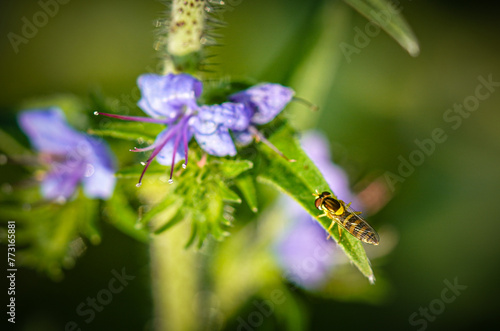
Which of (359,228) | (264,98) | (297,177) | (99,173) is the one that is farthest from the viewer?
(99,173)

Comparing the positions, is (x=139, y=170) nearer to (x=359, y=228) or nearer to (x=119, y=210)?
(x=119, y=210)

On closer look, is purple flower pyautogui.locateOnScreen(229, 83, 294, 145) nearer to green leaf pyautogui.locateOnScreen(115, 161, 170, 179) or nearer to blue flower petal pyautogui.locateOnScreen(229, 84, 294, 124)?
blue flower petal pyautogui.locateOnScreen(229, 84, 294, 124)

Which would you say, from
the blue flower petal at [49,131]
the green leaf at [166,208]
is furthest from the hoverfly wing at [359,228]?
the blue flower petal at [49,131]

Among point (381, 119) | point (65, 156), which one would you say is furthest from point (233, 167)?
point (381, 119)

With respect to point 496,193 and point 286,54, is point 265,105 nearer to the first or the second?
point 286,54

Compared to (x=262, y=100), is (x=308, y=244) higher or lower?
lower

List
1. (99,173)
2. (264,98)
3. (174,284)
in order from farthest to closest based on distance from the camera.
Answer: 1. (174,284)
2. (99,173)
3. (264,98)

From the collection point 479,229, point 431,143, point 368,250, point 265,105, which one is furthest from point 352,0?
point 479,229
